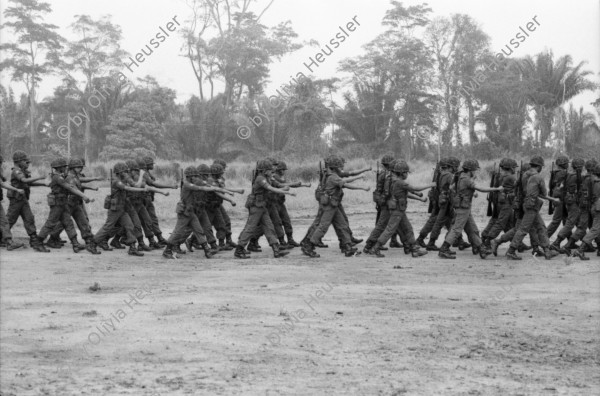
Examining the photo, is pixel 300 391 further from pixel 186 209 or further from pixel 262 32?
pixel 262 32

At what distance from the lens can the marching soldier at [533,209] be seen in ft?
44.8

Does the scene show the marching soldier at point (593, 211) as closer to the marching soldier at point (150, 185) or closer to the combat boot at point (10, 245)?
the marching soldier at point (150, 185)

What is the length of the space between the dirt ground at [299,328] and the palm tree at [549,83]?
84.3 feet

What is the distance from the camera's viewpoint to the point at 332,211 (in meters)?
14.2

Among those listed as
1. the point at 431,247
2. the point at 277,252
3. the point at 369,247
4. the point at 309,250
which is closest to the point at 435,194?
the point at 431,247

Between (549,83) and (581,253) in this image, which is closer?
(581,253)

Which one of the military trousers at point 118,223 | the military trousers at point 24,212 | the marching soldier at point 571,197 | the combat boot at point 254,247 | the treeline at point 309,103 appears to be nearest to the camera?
the military trousers at point 118,223

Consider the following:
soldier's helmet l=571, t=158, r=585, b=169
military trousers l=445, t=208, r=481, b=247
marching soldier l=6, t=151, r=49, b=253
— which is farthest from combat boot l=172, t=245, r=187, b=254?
soldier's helmet l=571, t=158, r=585, b=169

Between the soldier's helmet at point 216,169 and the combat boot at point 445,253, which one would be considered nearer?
the combat boot at point 445,253

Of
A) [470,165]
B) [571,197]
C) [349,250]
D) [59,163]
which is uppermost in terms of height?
[470,165]

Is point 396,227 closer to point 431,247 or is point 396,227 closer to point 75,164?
point 431,247

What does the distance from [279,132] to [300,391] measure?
105 ft

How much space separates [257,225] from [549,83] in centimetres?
2771

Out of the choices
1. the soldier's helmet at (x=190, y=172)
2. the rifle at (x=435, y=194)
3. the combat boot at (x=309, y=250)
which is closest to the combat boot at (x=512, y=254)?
the rifle at (x=435, y=194)
